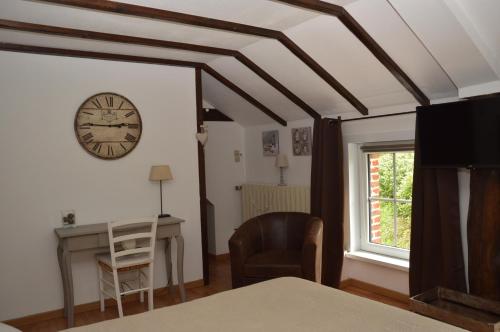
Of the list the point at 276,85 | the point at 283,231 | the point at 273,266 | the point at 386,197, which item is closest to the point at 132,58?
the point at 276,85

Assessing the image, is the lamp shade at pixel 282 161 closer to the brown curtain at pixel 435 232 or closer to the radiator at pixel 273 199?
the radiator at pixel 273 199

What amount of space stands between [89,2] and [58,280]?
245 centimetres

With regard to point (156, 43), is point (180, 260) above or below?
below

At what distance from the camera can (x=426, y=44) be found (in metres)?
2.93

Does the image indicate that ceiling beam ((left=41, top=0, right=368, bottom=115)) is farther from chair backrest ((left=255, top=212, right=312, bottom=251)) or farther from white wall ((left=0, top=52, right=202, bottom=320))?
white wall ((left=0, top=52, right=202, bottom=320))

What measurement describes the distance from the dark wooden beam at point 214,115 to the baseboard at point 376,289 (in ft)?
8.36

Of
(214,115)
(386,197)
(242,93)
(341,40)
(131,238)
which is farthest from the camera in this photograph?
(214,115)

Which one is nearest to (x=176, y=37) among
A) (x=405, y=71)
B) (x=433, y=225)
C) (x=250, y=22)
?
(x=250, y=22)

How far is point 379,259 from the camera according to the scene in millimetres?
4109

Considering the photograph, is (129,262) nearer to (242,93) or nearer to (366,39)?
(242,93)

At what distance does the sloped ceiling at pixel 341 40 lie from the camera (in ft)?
8.90

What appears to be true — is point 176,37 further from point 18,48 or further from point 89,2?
point 18,48

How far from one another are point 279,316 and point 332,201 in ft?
8.16

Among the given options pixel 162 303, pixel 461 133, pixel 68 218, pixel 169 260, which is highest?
pixel 461 133
